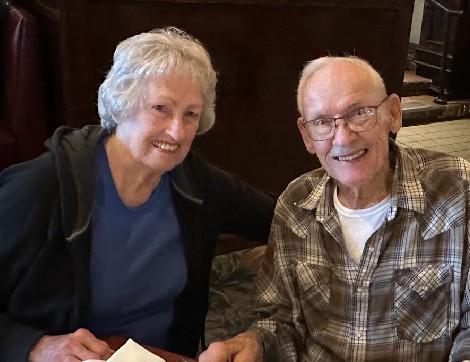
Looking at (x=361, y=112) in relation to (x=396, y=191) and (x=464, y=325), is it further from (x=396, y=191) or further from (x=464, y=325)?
(x=464, y=325)

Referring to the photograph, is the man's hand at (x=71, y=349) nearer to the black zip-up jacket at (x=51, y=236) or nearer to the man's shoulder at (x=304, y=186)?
the black zip-up jacket at (x=51, y=236)

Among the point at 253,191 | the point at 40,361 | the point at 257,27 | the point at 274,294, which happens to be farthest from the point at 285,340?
the point at 257,27

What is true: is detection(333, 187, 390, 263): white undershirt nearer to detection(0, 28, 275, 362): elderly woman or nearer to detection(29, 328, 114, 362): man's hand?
detection(0, 28, 275, 362): elderly woman

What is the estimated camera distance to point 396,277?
4.87 feet

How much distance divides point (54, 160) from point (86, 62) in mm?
1021

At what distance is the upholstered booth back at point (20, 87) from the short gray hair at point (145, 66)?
1026mm

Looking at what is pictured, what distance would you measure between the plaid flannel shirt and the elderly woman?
26cm

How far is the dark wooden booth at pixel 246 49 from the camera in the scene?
2326 mm

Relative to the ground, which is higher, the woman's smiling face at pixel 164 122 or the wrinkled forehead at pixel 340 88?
the wrinkled forehead at pixel 340 88

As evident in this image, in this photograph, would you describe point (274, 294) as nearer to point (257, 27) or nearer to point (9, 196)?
point (9, 196)

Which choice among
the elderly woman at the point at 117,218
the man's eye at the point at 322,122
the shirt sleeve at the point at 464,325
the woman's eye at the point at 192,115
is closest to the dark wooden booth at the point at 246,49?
the elderly woman at the point at 117,218

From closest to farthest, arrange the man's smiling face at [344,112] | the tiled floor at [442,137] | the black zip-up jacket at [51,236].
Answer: the black zip-up jacket at [51,236] → the man's smiling face at [344,112] → the tiled floor at [442,137]

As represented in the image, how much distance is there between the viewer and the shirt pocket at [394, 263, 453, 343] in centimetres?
147

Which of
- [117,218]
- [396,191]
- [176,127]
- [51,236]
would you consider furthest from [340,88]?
[51,236]
